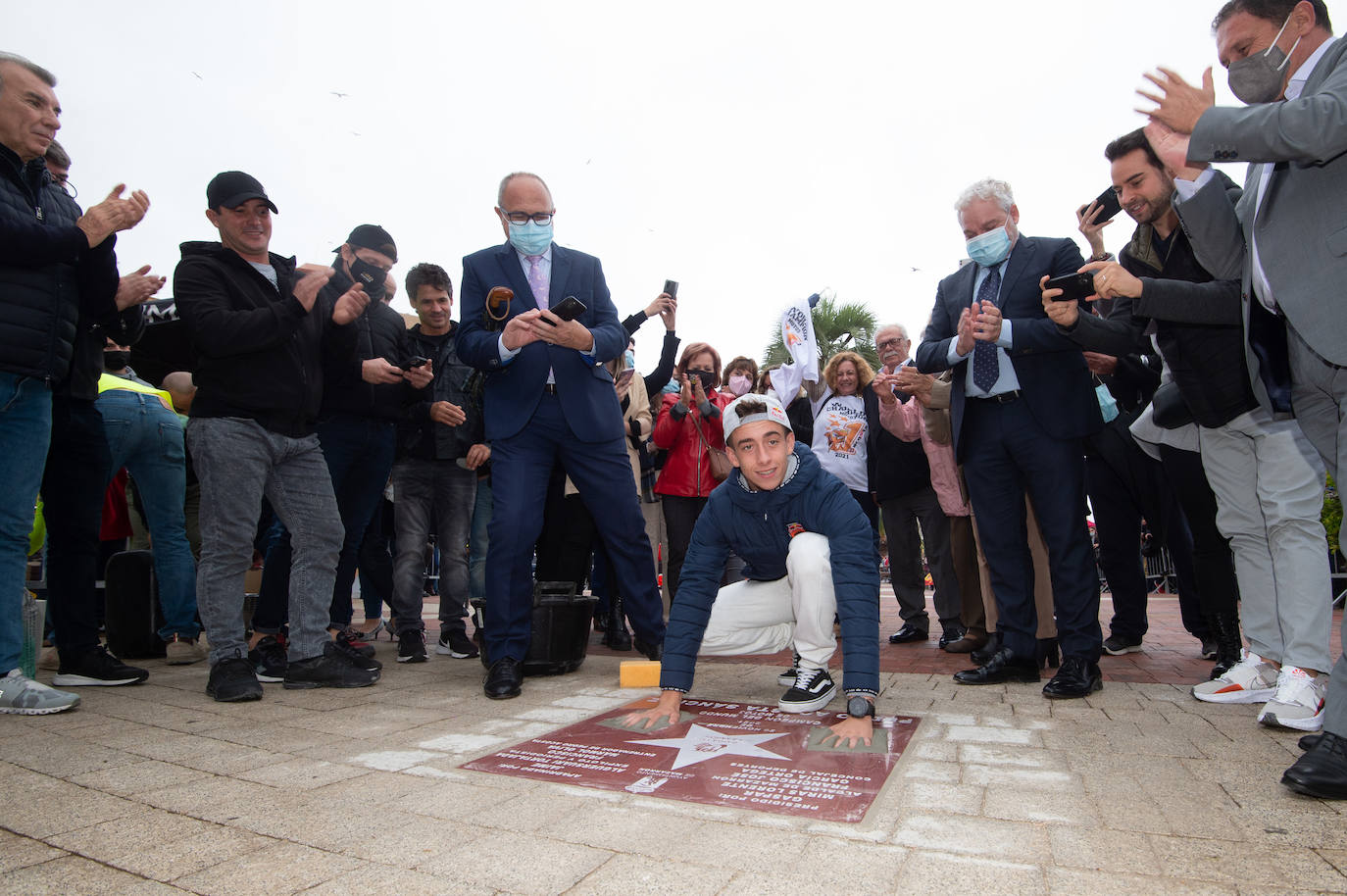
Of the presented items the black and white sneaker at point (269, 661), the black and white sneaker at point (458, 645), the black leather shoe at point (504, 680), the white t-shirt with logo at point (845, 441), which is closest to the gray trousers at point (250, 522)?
the black and white sneaker at point (269, 661)

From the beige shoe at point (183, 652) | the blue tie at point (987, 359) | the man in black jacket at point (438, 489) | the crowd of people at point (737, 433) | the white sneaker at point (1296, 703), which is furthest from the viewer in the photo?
the man in black jacket at point (438, 489)

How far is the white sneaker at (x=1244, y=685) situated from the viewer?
126 inches

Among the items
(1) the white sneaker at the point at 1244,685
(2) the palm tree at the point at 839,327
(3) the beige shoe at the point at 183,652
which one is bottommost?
(1) the white sneaker at the point at 1244,685

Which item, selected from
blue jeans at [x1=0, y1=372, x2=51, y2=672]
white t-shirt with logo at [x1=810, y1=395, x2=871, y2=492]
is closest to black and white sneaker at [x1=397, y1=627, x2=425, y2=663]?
blue jeans at [x1=0, y1=372, x2=51, y2=672]

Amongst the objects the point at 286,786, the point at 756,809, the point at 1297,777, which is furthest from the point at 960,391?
the point at 286,786

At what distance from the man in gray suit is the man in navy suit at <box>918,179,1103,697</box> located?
3.10 feet

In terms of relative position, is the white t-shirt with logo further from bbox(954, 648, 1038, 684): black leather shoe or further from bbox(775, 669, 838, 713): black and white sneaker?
bbox(775, 669, 838, 713): black and white sneaker

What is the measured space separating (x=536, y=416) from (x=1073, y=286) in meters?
2.33

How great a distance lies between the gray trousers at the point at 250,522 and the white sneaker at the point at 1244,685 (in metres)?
3.73

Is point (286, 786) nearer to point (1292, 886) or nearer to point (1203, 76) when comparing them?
point (1292, 886)

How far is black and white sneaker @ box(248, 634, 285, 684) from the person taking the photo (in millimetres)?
3928

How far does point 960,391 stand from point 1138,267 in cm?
90

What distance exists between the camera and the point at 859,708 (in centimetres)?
258

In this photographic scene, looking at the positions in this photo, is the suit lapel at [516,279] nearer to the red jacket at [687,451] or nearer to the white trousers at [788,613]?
the white trousers at [788,613]
